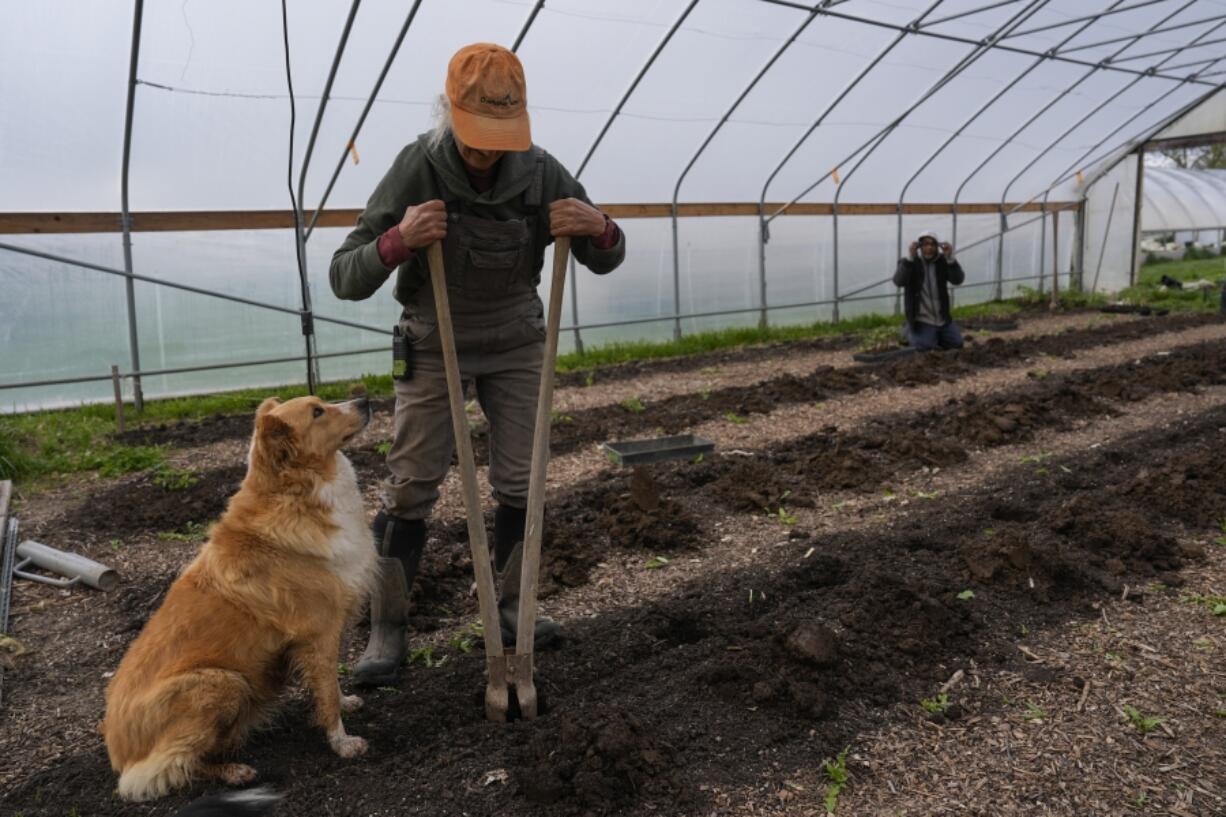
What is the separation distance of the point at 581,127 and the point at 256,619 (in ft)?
29.9

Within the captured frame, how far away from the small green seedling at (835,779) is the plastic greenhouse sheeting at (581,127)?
7948 millimetres

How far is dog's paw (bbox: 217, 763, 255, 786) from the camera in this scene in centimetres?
259

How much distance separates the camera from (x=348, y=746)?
2.76 metres

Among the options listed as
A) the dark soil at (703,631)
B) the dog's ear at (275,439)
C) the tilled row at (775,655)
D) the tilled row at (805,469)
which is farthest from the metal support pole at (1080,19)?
the dog's ear at (275,439)

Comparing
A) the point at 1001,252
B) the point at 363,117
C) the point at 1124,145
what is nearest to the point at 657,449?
the point at 363,117

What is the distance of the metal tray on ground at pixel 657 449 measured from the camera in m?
6.43

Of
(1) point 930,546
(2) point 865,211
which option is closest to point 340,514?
(1) point 930,546

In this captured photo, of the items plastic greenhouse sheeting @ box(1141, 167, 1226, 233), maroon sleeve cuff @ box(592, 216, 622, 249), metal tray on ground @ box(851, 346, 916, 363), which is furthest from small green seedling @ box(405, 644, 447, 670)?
plastic greenhouse sheeting @ box(1141, 167, 1226, 233)

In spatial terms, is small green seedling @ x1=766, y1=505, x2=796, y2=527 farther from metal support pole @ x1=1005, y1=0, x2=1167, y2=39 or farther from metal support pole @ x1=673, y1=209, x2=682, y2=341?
metal support pole @ x1=1005, y1=0, x2=1167, y2=39

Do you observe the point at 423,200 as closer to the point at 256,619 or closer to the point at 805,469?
the point at 256,619

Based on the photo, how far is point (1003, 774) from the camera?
2658 millimetres

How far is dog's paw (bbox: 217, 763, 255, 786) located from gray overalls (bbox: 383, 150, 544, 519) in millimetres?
1023

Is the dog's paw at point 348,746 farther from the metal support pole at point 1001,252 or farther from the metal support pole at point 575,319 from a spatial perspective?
the metal support pole at point 1001,252

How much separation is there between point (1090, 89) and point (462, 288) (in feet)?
53.5
